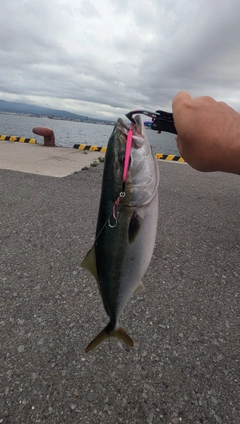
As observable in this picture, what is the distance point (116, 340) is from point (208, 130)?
2265 mm

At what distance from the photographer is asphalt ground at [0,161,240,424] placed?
223 centimetres

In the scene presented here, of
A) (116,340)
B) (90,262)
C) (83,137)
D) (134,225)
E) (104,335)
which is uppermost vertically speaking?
(134,225)

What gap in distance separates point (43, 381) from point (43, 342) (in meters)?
0.41

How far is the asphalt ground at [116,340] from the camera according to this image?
7.33 feet

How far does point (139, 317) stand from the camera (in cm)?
310

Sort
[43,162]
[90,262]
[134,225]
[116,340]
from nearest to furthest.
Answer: [134,225]
[90,262]
[116,340]
[43,162]

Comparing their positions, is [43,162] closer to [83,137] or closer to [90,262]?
[90,262]

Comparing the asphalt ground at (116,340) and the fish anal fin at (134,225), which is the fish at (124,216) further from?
the asphalt ground at (116,340)

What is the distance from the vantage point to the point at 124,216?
158cm

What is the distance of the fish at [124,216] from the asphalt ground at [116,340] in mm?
1117

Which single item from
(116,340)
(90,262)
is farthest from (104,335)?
(116,340)

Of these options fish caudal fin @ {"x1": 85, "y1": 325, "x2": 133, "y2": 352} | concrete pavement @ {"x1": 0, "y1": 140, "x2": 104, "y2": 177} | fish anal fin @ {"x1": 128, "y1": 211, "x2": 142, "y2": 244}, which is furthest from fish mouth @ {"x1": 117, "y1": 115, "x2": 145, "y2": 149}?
concrete pavement @ {"x1": 0, "y1": 140, "x2": 104, "y2": 177}

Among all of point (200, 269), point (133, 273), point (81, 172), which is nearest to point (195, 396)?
point (133, 273)

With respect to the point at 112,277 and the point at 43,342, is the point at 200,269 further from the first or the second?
the point at 112,277
